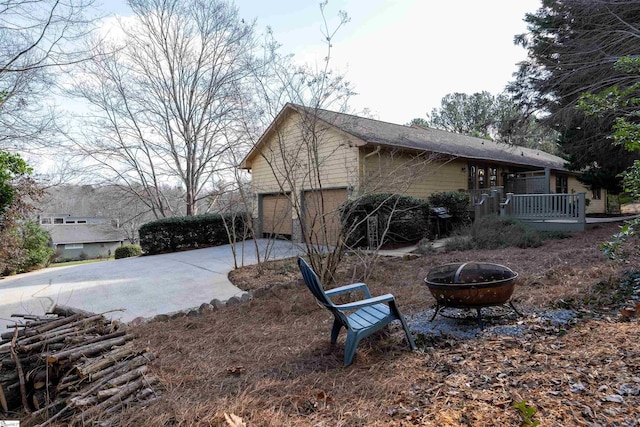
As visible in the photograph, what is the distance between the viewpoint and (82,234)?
3341cm

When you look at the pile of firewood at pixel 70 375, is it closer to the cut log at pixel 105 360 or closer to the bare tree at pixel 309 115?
the cut log at pixel 105 360

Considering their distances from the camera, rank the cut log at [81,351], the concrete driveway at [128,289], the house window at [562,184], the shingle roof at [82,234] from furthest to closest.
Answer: the shingle roof at [82,234]
the house window at [562,184]
the concrete driveway at [128,289]
the cut log at [81,351]

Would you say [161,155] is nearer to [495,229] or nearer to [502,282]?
[495,229]

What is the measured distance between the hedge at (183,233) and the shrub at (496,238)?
7294 mm

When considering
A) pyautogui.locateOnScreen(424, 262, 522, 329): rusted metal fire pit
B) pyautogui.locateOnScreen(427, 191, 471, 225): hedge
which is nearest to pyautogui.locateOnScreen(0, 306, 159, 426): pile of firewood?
pyautogui.locateOnScreen(424, 262, 522, 329): rusted metal fire pit

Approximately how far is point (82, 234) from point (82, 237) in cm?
33

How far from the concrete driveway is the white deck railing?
26.7 feet

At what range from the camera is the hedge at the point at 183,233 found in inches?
516

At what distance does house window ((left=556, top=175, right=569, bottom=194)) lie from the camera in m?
19.4

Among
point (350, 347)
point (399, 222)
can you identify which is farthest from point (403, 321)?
point (399, 222)

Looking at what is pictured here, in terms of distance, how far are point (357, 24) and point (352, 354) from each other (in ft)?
17.8

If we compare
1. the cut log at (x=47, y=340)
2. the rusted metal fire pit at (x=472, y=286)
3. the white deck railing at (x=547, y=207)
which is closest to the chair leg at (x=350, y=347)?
the rusted metal fire pit at (x=472, y=286)

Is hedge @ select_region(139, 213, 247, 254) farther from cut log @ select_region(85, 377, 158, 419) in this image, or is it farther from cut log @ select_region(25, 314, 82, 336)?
cut log @ select_region(85, 377, 158, 419)

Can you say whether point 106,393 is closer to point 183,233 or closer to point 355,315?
point 355,315
